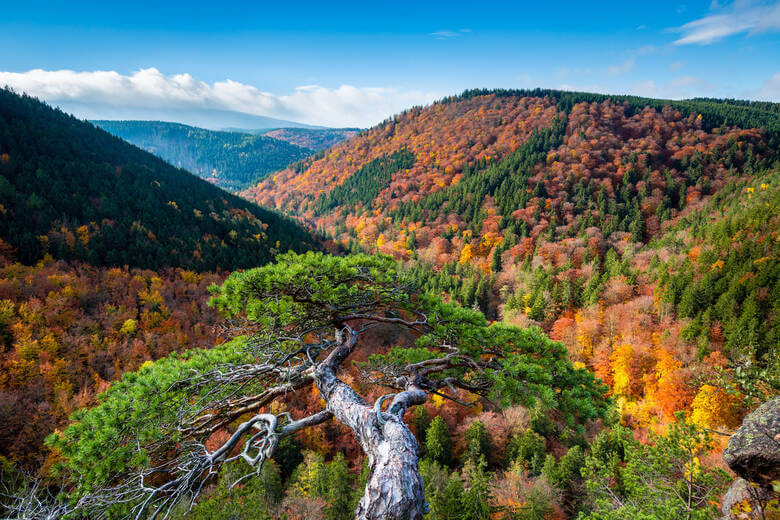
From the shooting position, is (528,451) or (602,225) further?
(602,225)

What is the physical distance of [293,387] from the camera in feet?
18.0

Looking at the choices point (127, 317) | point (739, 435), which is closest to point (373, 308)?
point (739, 435)

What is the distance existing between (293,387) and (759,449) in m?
7.70

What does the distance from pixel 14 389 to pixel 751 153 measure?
17476cm

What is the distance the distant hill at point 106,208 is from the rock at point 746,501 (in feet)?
210

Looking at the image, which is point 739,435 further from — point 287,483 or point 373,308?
point 287,483

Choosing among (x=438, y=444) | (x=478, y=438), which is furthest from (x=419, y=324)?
(x=478, y=438)

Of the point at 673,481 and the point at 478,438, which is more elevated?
the point at 673,481

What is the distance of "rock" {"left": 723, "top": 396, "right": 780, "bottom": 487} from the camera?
4637mm

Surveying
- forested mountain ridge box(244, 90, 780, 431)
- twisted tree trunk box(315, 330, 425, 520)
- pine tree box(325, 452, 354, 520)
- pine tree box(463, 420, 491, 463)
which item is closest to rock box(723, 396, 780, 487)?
forested mountain ridge box(244, 90, 780, 431)

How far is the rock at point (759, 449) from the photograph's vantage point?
15.2 ft

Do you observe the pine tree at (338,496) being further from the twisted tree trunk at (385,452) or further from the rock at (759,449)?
the rock at (759,449)

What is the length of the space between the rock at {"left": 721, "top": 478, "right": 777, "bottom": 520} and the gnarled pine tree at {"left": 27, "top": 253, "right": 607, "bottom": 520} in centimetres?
228

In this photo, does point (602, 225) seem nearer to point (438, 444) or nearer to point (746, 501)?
point (438, 444)
